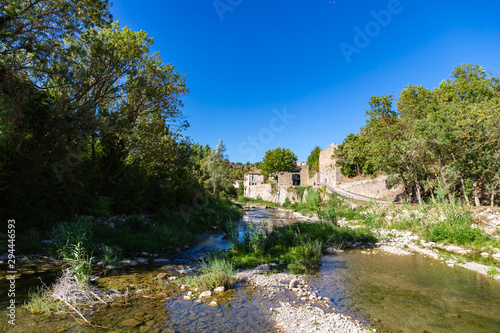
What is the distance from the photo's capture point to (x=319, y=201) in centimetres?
3231

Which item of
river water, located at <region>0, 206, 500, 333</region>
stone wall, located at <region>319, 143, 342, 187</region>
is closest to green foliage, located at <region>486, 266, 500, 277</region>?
river water, located at <region>0, 206, 500, 333</region>

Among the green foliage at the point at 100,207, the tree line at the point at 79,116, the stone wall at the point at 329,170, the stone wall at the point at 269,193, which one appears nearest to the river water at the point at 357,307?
the tree line at the point at 79,116

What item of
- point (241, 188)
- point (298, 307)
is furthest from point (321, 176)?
point (298, 307)

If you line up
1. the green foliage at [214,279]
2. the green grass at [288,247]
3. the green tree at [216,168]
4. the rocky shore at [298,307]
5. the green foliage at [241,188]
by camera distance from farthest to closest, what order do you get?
1. the green foliage at [241,188]
2. the green tree at [216,168]
3. the green grass at [288,247]
4. the green foliage at [214,279]
5. the rocky shore at [298,307]

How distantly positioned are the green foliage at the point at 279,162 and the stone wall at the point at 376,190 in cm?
3438

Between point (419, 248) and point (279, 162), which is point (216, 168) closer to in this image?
point (419, 248)

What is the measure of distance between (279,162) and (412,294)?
6667 cm

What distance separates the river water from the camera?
4945 mm

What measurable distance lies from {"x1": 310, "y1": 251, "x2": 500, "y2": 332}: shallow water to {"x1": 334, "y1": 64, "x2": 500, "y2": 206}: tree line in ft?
24.8

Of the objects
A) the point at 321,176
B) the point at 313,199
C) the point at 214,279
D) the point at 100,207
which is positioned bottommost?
the point at 214,279

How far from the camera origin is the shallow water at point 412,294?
5.19 meters

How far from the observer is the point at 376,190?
32.3 m
